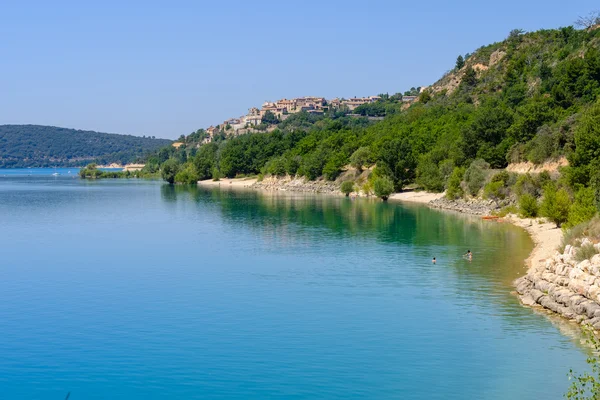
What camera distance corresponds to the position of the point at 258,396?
20.1 m

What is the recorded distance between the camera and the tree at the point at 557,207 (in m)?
48.2

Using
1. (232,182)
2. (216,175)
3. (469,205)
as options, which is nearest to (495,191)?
(469,205)

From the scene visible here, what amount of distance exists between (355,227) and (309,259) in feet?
57.2

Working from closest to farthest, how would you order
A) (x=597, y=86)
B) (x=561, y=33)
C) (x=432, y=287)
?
(x=432, y=287) < (x=597, y=86) < (x=561, y=33)

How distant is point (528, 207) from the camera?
186 feet

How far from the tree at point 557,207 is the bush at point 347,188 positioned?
172 ft

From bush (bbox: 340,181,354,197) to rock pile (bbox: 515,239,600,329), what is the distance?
7017cm

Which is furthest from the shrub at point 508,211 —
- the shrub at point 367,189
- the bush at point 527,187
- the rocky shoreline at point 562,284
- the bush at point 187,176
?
the bush at point 187,176

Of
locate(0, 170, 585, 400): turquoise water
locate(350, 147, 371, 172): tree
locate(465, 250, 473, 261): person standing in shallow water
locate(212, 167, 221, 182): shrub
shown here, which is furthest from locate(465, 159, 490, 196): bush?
locate(212, 167, 221, 182): shrub

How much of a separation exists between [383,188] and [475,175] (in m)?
17.5

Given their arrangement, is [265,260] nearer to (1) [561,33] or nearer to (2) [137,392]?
(2) [137,392]

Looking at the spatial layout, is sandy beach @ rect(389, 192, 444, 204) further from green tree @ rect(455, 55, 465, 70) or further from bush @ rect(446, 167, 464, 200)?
green tree @ rect(455, 55, 465, 70)

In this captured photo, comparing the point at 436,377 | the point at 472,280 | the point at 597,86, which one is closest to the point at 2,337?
the point at 436,377

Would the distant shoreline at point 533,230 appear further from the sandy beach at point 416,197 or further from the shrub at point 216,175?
the shrub at point 216,175
